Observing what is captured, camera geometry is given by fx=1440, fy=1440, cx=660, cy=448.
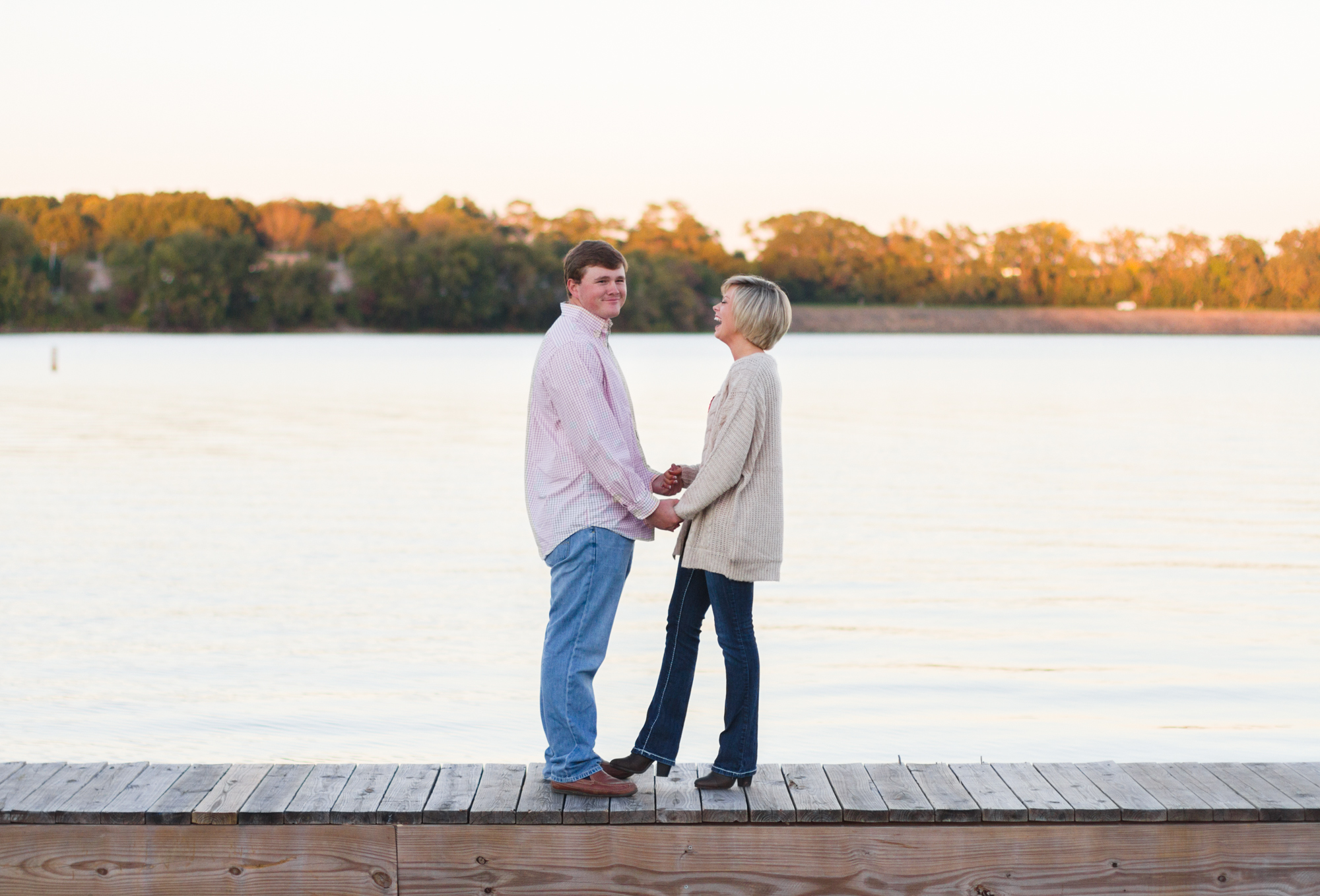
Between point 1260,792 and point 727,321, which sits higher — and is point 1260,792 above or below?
below

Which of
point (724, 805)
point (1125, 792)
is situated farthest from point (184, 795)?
point (1125, 792)

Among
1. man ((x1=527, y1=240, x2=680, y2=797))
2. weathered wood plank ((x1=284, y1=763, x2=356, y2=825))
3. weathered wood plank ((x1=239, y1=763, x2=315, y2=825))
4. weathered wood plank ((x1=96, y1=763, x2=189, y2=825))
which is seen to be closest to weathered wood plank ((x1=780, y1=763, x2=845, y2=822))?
man ((x1=527, y1=240, x2=680, y2=797))

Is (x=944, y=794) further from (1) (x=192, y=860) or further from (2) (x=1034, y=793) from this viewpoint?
(1) (x=192, y=860)

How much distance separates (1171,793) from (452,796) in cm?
193

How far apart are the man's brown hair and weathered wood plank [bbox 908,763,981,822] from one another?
1.67 meters

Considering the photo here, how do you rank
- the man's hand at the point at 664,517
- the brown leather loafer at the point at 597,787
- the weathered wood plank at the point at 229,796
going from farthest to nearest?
the man's hand at the point at 664,517 < the brown leather loafer at the point at 597,787 < the weathered wood plank at the point at 229,796

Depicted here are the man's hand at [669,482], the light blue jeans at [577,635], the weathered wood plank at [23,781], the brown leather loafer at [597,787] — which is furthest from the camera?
the man's hand at [669,482]

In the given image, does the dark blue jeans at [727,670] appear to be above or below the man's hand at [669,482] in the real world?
below

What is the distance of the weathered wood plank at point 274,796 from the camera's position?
3.68 meters

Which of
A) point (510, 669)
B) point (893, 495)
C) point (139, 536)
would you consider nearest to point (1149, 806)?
point (510, 669)

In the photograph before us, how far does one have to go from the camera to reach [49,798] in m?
3.80

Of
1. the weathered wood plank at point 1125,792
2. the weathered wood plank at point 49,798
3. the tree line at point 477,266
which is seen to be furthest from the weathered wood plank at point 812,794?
the tree line at point 477,266

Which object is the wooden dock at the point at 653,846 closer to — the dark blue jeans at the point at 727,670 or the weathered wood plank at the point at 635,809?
the weathered wood plank at the point at 635,809

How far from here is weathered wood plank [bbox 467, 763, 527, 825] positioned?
12.2 ft
